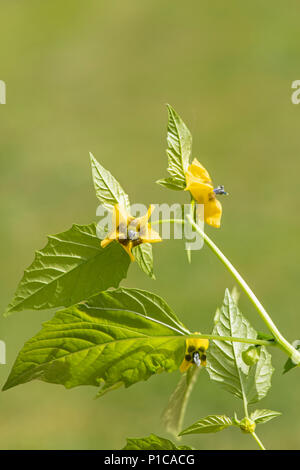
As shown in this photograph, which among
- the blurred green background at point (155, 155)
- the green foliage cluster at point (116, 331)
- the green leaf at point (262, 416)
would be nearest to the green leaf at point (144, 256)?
the green foliage cluster at point (116, 331)

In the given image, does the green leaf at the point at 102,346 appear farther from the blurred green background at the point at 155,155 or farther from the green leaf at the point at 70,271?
the blurred green background at the point at 155,155

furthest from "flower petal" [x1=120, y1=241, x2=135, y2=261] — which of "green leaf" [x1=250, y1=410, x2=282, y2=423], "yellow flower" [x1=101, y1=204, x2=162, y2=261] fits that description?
"green leaf" [x1=250, y1=410, x2=282, y2=423]

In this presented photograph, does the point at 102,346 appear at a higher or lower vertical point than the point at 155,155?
lower

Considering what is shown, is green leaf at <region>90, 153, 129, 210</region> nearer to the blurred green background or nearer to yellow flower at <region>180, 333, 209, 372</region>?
yellow flower at <region>180, 333, 209, 372</region>

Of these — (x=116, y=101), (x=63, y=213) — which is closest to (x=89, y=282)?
(x=63, y=213)

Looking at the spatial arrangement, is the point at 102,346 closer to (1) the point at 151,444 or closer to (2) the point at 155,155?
(1) the point at 151,444

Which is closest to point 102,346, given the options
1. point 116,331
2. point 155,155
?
point 116,331

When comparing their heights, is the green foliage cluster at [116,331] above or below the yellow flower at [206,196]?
below
